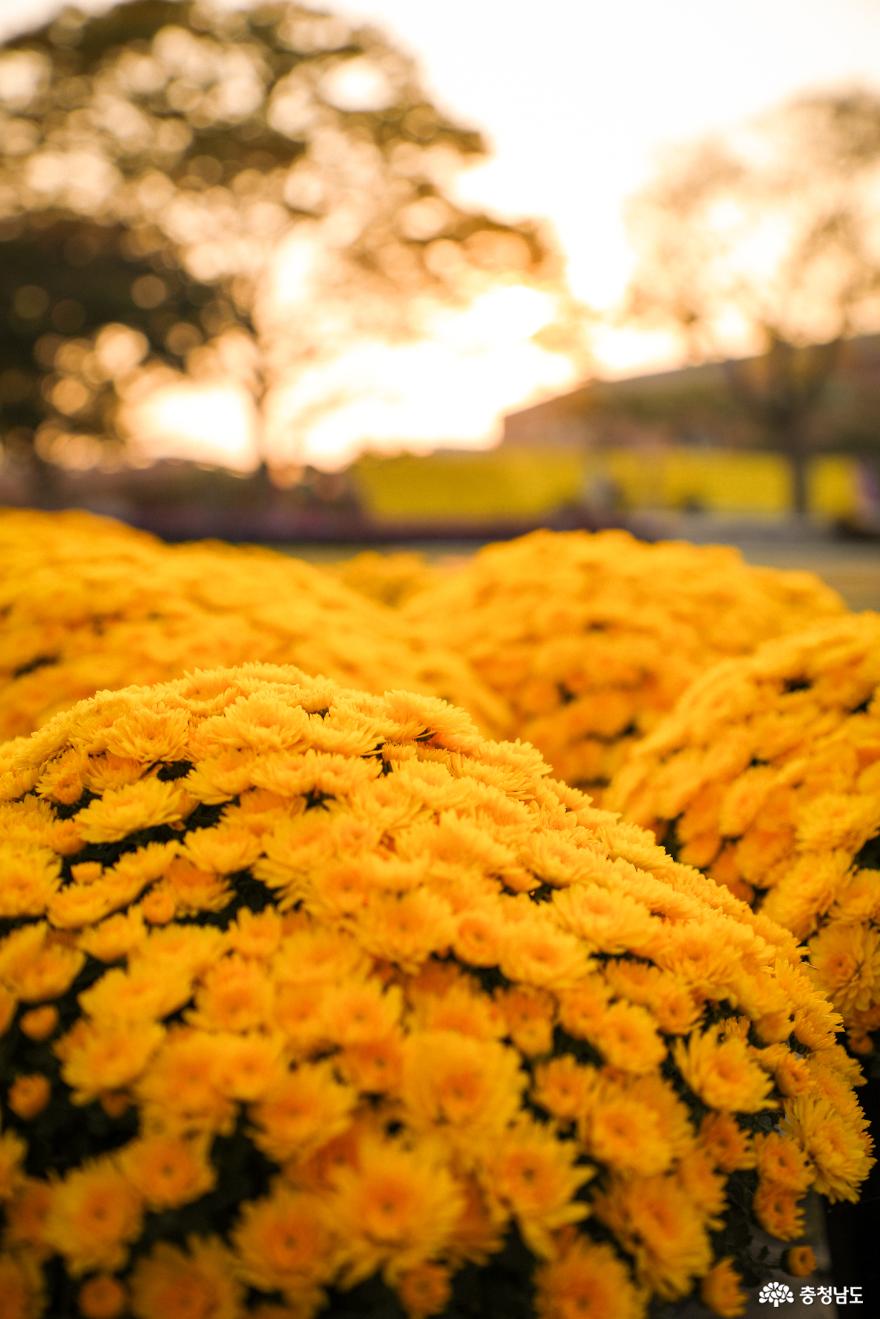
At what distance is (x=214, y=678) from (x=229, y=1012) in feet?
2.36

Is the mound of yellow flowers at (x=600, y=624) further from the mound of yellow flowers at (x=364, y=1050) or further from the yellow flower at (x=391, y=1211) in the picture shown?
the yellow flower at (x=391, y=1211)

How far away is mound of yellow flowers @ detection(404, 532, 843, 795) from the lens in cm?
321

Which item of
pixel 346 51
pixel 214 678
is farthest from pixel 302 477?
pixel 214 678

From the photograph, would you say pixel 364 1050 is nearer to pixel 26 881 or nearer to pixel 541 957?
pixel 541 957

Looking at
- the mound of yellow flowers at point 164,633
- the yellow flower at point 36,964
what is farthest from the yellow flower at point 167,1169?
the mound of yellow flowers at point 164,633

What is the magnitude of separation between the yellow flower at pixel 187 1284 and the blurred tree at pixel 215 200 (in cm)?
1757

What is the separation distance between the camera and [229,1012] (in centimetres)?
104

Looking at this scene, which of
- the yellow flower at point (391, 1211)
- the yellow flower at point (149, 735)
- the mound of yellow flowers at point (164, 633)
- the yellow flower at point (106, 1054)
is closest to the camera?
the yellow flower at point (391, 1211)

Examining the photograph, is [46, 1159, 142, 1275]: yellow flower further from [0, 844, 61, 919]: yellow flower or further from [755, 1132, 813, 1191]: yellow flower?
[755, 1132, 813, 1191]: yellow flower

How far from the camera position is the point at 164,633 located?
280cm

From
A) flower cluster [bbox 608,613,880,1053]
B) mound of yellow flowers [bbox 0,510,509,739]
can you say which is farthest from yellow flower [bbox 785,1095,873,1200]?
mound of yellow flowers [bbox 0,510,509,739]

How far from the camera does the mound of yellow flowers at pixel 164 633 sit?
2.62 m
